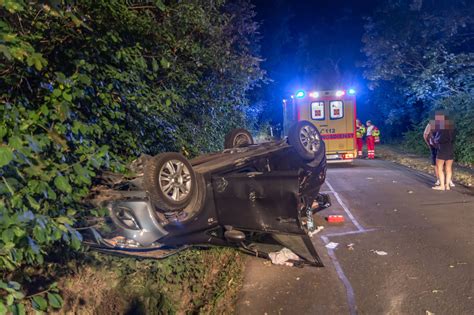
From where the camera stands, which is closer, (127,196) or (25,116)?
(25,116)

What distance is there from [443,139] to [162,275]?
6850 millimetres

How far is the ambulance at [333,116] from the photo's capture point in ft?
47.3

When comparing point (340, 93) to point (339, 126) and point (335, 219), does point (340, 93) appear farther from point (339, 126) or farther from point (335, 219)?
point (335, 219)

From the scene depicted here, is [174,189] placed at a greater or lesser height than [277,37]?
lesser

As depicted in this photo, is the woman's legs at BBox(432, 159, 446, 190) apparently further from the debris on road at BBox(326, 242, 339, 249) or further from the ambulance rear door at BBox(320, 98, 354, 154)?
the ambulance rear door at BBox(320, 98, 354, 154)

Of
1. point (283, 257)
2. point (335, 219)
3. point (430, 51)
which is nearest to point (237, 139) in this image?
point (283, 257)

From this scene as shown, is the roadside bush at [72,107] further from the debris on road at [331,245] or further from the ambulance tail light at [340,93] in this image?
the ambulance tail light at [340,93]

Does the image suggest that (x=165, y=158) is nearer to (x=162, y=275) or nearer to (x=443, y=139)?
(x=162, y=275)

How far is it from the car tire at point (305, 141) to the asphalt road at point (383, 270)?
1331 millimetres

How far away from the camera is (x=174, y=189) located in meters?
3.84

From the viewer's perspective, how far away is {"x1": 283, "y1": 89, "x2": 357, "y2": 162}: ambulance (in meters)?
14.4

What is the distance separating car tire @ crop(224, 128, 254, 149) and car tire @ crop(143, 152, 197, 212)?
91.6 inches

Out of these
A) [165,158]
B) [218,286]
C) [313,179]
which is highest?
[165,158]

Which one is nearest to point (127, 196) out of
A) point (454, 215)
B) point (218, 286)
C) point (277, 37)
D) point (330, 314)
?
point (218, 286)
